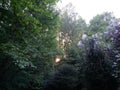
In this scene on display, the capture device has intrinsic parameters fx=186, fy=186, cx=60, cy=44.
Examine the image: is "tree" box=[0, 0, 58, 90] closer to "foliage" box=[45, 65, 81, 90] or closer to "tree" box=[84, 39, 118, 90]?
"foliage" box=[45, 65, 81, 90]

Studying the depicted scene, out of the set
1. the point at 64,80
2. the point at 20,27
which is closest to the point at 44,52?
the point at 64,80

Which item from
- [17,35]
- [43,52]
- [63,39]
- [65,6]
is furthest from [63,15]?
[17,35]

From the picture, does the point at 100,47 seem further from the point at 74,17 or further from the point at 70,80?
the point at 74,17

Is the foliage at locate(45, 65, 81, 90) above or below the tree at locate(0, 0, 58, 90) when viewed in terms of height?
below

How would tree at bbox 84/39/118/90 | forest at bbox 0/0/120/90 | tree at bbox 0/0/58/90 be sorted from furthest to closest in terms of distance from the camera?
tree at bbox 84/39/118/90 → forest at bbox 0/0/120/90 → tree at bbox 0/0/58/90

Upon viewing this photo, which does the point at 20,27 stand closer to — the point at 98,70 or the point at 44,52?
the point at 98,70

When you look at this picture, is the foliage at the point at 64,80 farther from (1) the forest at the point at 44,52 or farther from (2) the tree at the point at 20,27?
(2) the tree at the point at 20,27

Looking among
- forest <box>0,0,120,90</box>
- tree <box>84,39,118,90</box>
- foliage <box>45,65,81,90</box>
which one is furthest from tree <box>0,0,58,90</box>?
tree <box>84,39,118,90</box>

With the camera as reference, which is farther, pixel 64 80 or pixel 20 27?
pixel 64 80

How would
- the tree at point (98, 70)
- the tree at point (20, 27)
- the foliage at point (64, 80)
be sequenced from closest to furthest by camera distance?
the tree at point (20, 27) < the tree at point (98, 70) < the foliage at point (64, 80)

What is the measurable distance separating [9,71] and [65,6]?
46.0 ft

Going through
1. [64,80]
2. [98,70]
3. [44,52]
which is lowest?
[64,80]

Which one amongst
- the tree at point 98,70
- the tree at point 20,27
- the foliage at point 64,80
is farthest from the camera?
the foliage at point 64,80

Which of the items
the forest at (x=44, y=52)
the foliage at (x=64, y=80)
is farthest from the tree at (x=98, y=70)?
the foliage at (x=64, y=80)
